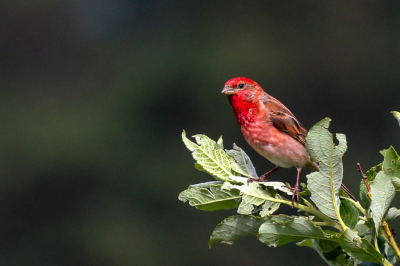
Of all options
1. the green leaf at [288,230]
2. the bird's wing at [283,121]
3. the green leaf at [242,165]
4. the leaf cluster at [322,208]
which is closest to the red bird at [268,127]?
the bird's wing at [283,121]

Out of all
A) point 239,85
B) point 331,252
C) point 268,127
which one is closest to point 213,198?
point 331,252

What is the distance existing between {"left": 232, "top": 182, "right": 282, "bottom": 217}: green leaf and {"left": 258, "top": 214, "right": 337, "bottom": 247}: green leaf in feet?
0.60

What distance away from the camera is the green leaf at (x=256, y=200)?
8.16ft

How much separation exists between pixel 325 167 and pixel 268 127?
1902 millimetres

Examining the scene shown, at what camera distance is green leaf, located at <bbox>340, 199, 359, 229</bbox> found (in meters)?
2.34

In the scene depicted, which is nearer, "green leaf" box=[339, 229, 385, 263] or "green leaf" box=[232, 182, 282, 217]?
"green leaf" box=[339, 229, 385, 263]

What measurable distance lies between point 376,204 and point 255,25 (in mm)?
31361

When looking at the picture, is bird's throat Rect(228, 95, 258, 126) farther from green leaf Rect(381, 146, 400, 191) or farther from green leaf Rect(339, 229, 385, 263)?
green leaf Rect(339, 229, 385, 263)

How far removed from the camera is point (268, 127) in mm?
4188

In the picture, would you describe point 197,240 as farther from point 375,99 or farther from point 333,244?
point 333,244

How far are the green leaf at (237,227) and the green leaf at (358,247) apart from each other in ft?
1.35

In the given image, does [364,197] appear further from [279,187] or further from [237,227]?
[237,227]

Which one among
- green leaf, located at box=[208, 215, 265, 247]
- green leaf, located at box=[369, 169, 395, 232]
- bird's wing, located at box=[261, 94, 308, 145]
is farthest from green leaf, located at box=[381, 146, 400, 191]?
bird's wing, located at box=[261, 94, 308, 145]

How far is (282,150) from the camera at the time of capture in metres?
4.11
